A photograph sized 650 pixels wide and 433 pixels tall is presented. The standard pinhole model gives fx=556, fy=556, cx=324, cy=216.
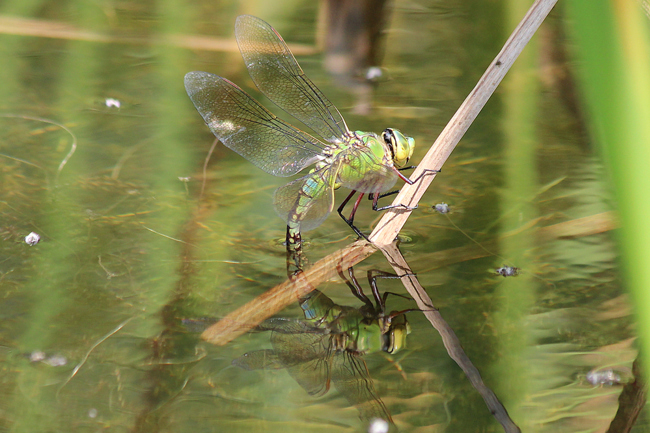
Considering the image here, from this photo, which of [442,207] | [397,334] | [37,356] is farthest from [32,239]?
[442,207]

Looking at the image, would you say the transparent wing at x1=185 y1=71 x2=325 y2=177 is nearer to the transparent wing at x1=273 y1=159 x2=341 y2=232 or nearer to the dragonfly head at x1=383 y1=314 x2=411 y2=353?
the transparent wing at x1=273 y1=159 x2=341 y2=232

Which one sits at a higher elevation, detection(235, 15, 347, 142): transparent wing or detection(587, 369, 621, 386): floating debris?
detection(235, 15, 347, 142): transparent wing

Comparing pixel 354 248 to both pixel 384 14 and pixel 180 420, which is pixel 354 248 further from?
pixel 384 14

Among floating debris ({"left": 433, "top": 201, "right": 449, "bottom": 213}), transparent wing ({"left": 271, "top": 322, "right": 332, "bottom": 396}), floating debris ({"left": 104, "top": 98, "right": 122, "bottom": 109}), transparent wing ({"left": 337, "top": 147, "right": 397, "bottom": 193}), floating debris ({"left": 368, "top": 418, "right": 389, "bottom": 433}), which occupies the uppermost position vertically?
transparent wing ({"left": 337, "top": 147, "right": 397, "bottom": 193})

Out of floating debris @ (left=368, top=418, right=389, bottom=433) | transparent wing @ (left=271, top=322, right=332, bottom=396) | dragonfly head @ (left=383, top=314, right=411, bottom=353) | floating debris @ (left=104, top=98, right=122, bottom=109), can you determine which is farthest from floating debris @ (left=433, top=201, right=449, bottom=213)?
floating debris @ (left=104, top=98, right=122, bottom=109)

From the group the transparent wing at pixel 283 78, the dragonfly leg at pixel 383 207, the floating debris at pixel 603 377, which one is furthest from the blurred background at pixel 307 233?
the transparent wing at pixel 283 78

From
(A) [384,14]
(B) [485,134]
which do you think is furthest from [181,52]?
(B) [485,134]
